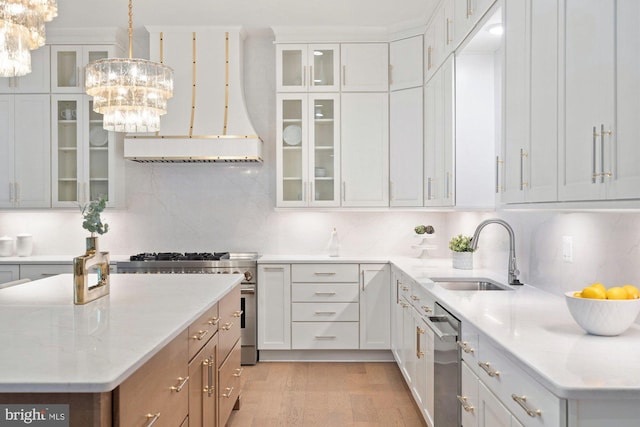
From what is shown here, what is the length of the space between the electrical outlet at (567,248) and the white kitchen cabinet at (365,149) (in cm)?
205

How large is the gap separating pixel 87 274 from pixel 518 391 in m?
1.78

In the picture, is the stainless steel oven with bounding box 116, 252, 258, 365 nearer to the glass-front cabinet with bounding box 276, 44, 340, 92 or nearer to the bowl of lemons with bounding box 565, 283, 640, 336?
the glass-front cabinet with bounding box 276, 44, 340, 92

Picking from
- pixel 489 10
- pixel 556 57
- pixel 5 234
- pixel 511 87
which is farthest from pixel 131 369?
pixel 5 234

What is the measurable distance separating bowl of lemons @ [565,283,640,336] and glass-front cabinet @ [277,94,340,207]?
113 inches

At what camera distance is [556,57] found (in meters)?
1.79

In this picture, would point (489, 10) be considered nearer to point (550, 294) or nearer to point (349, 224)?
point (550, 294)

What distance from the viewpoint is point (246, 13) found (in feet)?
13.3

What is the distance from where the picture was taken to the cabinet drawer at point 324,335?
4.20 m

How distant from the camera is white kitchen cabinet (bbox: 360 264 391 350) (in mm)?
4195

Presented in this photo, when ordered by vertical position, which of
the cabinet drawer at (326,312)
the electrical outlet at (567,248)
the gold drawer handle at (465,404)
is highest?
the electrical outlet at (567,248)

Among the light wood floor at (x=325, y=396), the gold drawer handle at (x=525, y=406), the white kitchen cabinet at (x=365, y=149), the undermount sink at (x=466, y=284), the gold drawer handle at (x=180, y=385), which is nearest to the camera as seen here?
the gold drawer handle at (x=525, y=406)

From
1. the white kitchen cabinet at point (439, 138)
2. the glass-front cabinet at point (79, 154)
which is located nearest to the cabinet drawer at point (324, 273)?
the white kitchen cabinet at point (439, 138)

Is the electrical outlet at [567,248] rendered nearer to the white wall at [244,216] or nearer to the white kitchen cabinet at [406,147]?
the white kitchen cabinet at [406,147]

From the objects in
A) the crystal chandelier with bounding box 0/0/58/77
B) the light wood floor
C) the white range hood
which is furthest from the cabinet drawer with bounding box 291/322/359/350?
the crystal chandelier with bounding box 0/0/58/77
